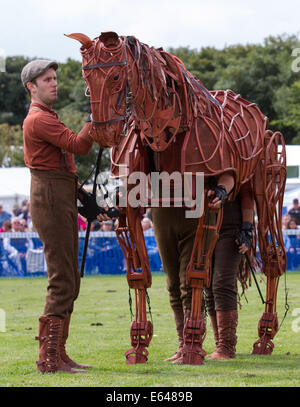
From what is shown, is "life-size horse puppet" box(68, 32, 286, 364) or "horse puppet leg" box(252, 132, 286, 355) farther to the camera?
"horse puppet leg" box(252, 132, 286, 355)

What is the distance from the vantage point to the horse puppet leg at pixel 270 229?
779 centimetres

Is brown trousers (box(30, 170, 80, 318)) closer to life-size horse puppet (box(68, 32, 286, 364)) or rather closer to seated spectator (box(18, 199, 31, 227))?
life-size horse puppet (box(68, 32, 286, 364))

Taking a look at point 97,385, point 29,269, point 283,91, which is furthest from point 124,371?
point 283,91

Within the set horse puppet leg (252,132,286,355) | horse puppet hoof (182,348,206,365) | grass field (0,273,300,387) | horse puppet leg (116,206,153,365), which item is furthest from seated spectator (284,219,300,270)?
horse puppet hoof (182,348,206,365)

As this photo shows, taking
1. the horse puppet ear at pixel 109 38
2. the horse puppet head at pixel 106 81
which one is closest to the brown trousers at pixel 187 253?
the horse puppet head at pixel 106 81

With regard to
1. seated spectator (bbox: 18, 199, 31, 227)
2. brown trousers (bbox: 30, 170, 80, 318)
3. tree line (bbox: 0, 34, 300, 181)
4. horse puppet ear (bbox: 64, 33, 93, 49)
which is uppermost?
tree line (bbox: 0, 34, 300, 181)

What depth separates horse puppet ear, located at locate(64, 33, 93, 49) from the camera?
18.5ft

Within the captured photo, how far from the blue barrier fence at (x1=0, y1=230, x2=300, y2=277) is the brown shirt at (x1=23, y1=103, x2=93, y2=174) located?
11.4 meters

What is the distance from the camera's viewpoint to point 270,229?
7992mm

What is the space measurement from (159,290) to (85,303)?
2.05m

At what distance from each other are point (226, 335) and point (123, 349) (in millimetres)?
1193

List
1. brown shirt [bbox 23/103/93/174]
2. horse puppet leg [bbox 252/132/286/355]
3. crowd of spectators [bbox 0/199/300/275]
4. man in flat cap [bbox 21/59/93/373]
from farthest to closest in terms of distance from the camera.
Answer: crowd of spectators [bbox 0/199/300/275] → horse puppet leg [bbox 252/132/286/355] → man in flat cap [bbox 21/59/93/373] → brown shirt [bbox 23/103/93/174]

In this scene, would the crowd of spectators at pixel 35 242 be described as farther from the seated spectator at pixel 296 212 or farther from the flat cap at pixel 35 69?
the flat cap at pixel 35 69

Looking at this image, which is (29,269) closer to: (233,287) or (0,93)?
(233,287)
